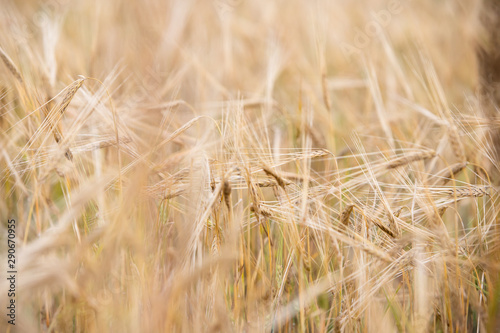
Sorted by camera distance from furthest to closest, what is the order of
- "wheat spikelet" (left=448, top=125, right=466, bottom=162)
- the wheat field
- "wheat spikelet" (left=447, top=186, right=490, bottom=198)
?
"wheat spikelet" (left=448, top=125, right=466, bottom=162) < "wheat spikelet" (left=447, top=186, right=490, bottom=198) < the wheat field

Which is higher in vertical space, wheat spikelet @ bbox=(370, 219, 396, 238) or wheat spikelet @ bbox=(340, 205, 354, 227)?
wheat spikelet @ bbox=(340, 205, 354, 227)

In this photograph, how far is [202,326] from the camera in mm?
674

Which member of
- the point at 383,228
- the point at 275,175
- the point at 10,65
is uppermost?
the point at 10,65

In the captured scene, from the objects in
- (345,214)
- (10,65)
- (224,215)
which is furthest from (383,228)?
(10,65)

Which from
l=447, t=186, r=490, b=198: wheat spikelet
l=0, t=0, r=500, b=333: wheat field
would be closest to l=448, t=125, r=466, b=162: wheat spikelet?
l=0, t=0, r=500, b=333: wheat field

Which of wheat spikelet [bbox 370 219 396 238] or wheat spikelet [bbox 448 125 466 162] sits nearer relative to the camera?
wheat spikelet [bbox 370 219 396 238]

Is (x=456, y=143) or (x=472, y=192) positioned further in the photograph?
(x=456, y=143)

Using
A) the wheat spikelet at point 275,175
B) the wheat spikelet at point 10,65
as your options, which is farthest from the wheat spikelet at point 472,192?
the wheat spikelet at point 10,65

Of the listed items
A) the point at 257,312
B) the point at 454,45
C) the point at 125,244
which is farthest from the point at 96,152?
the point at 454,45

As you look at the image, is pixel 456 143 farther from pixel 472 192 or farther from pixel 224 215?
pixel 224 215

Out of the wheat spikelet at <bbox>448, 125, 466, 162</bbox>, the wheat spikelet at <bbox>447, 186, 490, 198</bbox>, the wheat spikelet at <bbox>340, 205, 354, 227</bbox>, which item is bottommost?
the wheat spikelet at <bbox>340, 205, 354, 227</bbox>

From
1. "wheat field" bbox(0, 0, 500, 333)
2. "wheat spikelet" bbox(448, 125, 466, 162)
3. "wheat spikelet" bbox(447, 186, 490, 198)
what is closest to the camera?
"wheat field" bbox(0, 0, 500, 333)

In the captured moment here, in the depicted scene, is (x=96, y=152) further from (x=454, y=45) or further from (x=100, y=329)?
(x=454, y=45)

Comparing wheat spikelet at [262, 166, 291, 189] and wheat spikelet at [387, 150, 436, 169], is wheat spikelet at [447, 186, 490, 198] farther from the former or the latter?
wheat spikelet at [262, 166, 291, 189]
